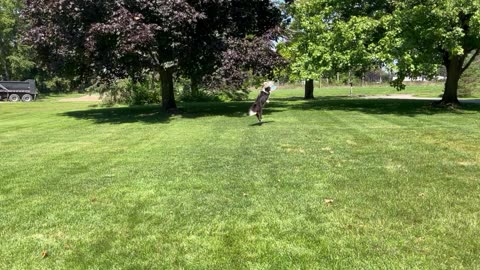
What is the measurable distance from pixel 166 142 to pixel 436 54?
1152 centimetres

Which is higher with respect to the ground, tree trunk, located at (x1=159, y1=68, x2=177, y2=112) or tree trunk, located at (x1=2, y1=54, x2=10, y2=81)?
tree trunk, located at (x1=2, y1=54, x2=10, y2=81)

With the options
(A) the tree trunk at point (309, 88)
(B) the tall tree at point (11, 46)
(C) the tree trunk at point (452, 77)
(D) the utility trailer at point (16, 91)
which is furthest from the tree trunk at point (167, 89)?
(B) the tall tree at point (11, 46)

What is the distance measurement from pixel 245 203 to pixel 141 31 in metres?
10.8

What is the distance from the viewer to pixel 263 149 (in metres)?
10.1

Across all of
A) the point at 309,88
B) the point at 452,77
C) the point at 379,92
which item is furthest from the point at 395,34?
the point at 379,92

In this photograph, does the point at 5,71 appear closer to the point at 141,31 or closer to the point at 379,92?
the point at 379,92

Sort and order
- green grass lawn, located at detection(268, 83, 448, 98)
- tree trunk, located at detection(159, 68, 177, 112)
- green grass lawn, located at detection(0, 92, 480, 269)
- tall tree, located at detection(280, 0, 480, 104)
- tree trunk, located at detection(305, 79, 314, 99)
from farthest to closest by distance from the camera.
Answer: green grass lawn, located at detection(268, 83, 448, 98), tree trunk, located at detection(305, 79, 314, 99), tree trunk, located at detection(159, 68, 177, 112), tall tree, located at detection(280, 0, 480, 104), green grass lawn, located at detection(0, 92, 480, 269)

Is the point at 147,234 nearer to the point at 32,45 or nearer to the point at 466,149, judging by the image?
the point at 466,149

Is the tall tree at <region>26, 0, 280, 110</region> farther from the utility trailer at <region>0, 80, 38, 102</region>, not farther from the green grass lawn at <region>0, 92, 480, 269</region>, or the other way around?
the utility trailer at <region>0, 80, 38, 102</region>

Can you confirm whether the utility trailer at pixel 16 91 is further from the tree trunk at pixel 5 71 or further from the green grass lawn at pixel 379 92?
the green grass lawn at pixel 379 92

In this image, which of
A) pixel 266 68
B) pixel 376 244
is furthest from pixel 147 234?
pixel 266 68

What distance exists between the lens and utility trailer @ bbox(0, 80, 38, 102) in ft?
148

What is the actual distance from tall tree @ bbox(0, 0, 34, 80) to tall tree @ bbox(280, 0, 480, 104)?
46766 millimetres

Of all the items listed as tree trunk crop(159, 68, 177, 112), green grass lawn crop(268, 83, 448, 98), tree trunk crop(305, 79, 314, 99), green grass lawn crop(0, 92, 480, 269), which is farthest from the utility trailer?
green grass lawn crop(0, 92, 480, 269)
